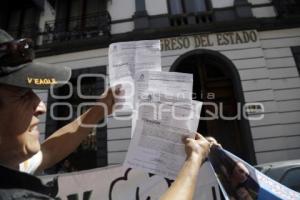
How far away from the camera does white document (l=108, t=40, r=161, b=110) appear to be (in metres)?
1.85

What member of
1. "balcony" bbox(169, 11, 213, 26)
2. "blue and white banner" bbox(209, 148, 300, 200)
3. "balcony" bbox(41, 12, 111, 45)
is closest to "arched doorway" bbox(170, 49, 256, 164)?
"balcony" bbox(169, 11, 213, 26)

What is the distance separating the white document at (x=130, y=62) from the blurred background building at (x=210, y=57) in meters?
8.02

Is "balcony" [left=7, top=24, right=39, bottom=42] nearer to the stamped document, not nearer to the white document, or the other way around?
the white document

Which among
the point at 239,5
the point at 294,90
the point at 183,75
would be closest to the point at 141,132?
the point at 183,75

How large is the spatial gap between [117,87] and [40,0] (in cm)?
1249

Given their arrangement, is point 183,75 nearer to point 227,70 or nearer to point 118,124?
point 118,124

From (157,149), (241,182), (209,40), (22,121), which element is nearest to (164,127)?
(157,149)

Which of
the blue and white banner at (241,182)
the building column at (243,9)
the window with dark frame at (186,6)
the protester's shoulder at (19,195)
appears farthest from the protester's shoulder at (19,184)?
the window with dark frame at (186,6)

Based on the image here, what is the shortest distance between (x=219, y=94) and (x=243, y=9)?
319cm

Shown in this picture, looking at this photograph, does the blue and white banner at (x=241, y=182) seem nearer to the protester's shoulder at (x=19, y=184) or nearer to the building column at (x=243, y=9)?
the protester's shoulder at (x=19, y=184)

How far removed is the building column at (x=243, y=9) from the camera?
423 inches

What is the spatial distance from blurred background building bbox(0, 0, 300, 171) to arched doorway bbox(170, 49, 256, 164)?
0.11ft

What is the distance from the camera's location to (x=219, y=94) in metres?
10.8

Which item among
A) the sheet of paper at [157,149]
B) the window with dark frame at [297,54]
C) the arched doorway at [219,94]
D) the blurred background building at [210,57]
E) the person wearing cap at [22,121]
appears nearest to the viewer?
the person wearing cap at [22,121]
